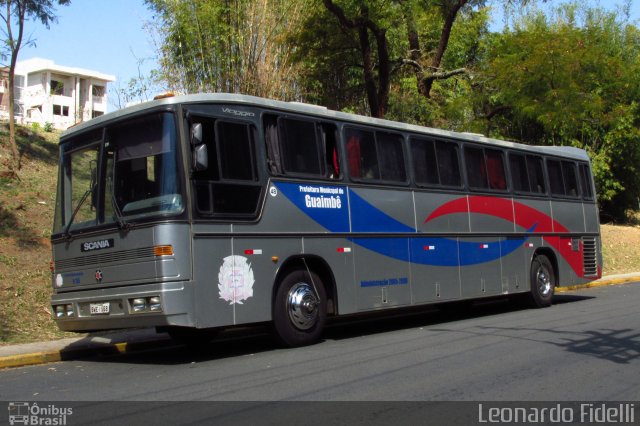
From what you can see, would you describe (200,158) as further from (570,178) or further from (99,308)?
(570,178)

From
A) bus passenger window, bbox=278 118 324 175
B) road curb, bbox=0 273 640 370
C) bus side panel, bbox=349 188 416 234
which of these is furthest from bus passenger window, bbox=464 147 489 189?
road curb, bbox=0 273 640 370

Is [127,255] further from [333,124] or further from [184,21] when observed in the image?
[184,21]

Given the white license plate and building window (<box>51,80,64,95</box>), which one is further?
building window (<box>51,80,64,95</box>)

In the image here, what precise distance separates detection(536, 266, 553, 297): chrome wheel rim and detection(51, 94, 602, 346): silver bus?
259 cm

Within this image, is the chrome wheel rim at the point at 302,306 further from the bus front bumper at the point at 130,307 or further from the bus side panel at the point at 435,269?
the bus side panel at the point at 435,269

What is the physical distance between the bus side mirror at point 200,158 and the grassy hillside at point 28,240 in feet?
15.7

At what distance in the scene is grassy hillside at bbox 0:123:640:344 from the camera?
40.7ft

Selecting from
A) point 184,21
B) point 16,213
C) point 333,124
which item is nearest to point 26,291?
point 16,213

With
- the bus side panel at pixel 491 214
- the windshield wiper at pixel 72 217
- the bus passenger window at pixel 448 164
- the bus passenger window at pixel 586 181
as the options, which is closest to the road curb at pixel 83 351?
the windshield wiper at pixel 72 217

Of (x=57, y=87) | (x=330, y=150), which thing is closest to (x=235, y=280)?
(x=330, y=150)

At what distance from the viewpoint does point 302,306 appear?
10.5m

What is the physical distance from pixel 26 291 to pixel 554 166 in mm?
11934

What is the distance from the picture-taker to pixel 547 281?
16281 mm

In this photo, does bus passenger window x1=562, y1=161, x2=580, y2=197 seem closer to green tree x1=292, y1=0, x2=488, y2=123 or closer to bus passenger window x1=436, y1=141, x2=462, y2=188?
bus passenger window x1=436, y1=141, x2=462, y2=188
